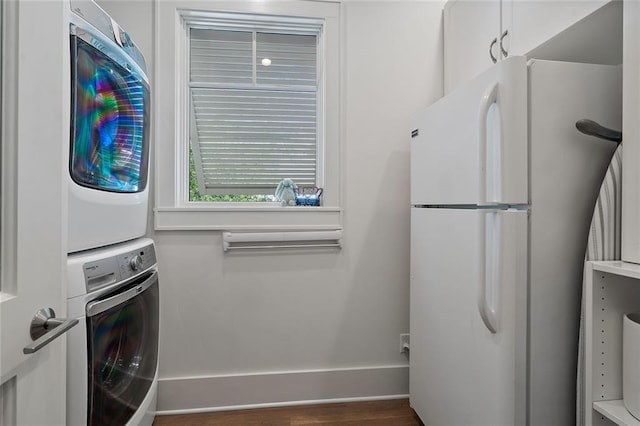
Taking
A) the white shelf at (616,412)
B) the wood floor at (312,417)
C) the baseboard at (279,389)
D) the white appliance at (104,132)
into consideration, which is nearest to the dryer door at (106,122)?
the white appliance at (104,132)

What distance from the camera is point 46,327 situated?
2.16 ft

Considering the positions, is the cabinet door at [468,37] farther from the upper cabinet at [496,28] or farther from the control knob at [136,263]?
the control knob at [136,263]

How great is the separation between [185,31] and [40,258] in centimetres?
171

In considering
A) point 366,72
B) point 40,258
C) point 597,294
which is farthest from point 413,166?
point 40,258

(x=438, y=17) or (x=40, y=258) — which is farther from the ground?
(x=438, y=17)

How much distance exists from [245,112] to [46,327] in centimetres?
164

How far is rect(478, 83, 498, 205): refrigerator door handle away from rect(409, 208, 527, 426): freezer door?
7 centimetres

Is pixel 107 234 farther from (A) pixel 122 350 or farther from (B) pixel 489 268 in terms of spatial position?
(B) pixel 489 268

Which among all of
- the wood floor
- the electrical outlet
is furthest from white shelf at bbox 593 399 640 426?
the electrical outlet

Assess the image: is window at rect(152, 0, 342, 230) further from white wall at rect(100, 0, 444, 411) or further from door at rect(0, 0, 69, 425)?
door at rect(0, 0, 69, 425)

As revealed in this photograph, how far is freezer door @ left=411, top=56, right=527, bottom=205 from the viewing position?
104 cm

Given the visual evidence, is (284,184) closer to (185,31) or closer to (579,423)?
(185,31)

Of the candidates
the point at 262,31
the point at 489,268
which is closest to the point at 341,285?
the point at 489,268

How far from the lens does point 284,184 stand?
201 centimetres
